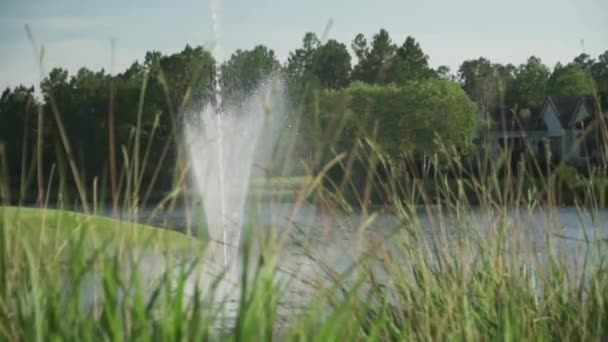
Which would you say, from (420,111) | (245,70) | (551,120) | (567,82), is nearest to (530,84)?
(567,82)

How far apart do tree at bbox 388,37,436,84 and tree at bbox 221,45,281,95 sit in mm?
6405

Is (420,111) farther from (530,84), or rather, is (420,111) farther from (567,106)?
(567,106)

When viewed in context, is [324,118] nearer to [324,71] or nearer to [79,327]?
[324,71]

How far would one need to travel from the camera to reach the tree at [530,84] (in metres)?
Answer: 31.6

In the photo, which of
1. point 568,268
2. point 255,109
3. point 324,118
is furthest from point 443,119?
point 568,268

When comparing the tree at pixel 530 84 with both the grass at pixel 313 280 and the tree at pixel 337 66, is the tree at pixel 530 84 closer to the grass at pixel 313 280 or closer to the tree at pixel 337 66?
the tree at pixel 337 66

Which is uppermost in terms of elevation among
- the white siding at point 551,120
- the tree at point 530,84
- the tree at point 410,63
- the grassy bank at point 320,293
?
the tree at point 410,63

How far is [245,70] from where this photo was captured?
31.5 m

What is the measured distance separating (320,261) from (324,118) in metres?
31.1

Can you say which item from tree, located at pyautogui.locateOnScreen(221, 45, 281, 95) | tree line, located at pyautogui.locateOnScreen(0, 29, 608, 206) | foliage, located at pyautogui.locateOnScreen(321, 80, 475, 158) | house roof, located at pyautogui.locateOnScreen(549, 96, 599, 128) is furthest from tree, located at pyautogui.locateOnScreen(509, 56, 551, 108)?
tree, located at pyautogui.locateOnScreen(221, 45, 281, 95)

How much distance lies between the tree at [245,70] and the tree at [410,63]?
21.0ft

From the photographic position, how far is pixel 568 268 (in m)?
2.61

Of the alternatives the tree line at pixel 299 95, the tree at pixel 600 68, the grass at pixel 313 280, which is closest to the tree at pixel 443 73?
the tree line at pixel 299 95

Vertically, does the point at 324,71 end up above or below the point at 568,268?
above
